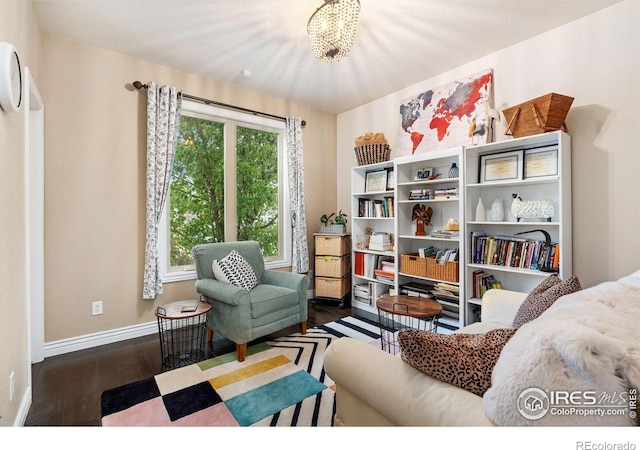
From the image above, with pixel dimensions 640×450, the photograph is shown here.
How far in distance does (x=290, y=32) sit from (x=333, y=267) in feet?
8.31

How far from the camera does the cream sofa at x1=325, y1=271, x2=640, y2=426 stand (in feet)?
2.29

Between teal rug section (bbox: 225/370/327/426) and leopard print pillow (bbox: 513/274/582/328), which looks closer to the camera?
leopard print pillow (bbox: 513/274/582/328)

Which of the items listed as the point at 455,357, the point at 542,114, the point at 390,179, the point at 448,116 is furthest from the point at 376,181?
the point at 455,357

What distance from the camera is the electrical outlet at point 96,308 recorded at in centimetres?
276

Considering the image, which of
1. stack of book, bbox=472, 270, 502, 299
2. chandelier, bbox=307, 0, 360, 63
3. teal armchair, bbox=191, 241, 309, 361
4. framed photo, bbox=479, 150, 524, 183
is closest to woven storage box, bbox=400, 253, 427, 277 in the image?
stack of book, bbox=472, 270, 502, 299

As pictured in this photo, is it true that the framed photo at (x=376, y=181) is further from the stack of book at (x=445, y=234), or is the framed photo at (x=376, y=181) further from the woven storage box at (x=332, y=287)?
the woven storage box at (x=332, y=287)

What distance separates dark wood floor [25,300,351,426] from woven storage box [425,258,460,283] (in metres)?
1.47

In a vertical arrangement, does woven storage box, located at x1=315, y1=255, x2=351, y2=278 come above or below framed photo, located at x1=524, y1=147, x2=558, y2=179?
below

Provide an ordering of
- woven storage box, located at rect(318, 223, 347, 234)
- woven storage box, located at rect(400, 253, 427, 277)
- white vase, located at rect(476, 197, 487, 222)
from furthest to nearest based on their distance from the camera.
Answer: woven storage box, located at rect(318, 223, 347, 234)
woven storage box, located at rect(400, 253, 427, 277)
white vase, located at rect(476, 197, 487, 222)

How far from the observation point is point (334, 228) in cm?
400

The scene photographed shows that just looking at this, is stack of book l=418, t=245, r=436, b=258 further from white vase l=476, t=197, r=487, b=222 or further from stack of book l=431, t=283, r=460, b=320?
white vase l=476, t=197, r=487, b=222

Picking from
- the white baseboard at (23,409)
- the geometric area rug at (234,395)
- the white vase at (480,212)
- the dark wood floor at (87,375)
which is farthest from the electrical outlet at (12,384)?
the white vase at (480,212)

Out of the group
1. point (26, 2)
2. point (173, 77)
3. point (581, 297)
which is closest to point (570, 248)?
point (581, 297)
